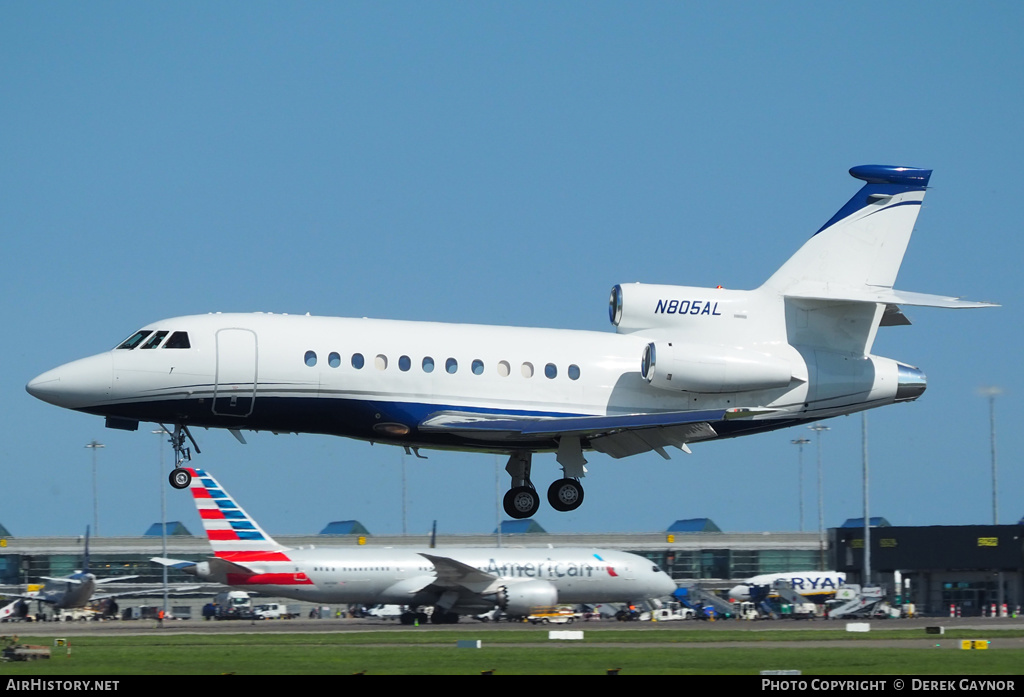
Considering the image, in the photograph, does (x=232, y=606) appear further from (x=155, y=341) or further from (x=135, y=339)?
(x=155, y=341)

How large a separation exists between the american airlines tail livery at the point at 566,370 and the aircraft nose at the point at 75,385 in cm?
3

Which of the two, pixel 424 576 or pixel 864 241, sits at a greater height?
pixel 864 241

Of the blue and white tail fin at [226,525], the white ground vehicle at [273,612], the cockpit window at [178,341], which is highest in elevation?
the cockpit window at [178,341]

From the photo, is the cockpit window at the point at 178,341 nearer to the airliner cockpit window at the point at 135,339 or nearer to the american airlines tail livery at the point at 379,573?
the airliner cockpit window at the point at 135,339

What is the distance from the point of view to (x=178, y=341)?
90.9 feet

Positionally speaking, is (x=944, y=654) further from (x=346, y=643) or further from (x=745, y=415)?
(x=346, y=643)

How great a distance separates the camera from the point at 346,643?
4266 centimetres

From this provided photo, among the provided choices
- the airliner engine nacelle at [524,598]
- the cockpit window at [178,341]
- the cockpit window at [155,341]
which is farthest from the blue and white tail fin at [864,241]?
the airliner engine nacelle at [524,598]

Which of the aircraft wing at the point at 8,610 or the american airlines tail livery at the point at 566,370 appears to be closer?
the american airlines tail livery at the point at 566,370

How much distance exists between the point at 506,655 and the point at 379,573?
803 inches

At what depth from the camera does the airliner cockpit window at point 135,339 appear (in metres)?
27.9

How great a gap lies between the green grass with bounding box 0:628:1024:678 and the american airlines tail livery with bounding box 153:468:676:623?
24.8ft

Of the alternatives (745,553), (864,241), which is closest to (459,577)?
(864,241)
